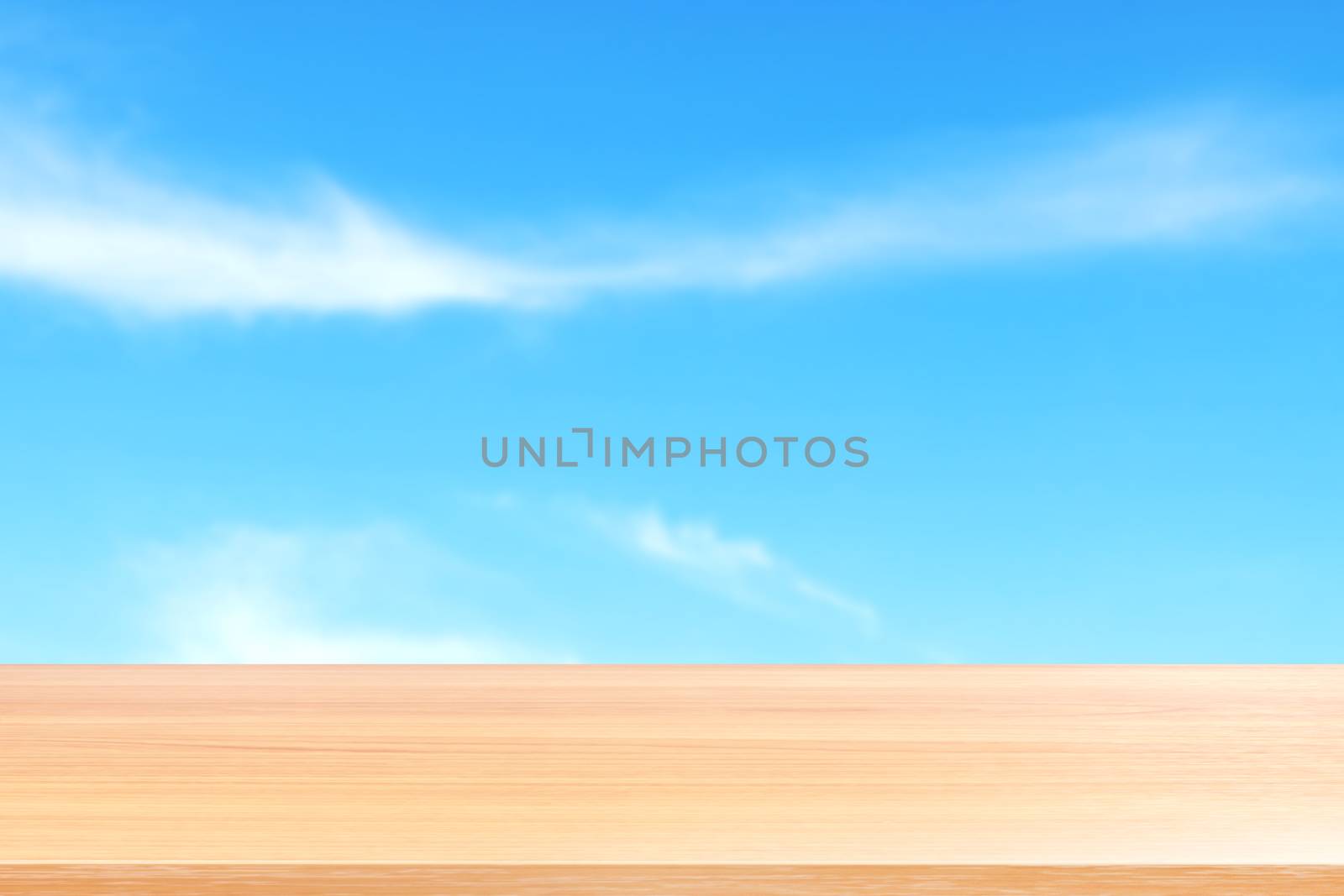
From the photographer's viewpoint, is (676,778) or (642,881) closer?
(642,881)

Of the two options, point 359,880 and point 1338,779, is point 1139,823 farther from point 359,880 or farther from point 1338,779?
point 359,880

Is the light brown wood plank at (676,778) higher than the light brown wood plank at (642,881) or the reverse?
higher

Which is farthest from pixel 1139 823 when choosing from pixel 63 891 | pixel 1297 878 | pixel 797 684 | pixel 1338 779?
pixel 797 684

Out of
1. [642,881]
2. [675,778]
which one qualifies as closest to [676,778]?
[675,778]

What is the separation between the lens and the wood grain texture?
0.50 meters

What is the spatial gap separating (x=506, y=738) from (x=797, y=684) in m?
0.49

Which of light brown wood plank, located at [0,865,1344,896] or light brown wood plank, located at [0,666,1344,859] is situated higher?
light brown wood plank, located at [0,666,1344,859]

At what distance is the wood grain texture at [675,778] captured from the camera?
0.50 m

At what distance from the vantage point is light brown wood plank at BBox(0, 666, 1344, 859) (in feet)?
1.64

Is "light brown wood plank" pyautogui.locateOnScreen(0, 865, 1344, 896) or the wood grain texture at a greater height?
the wood grain texture

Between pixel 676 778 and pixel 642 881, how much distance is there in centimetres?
16

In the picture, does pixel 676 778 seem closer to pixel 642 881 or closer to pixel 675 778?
pixel 675 778

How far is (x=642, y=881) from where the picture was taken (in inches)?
18.4

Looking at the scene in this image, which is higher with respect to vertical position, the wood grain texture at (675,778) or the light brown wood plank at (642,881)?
the wood grain texture at (675,778)
